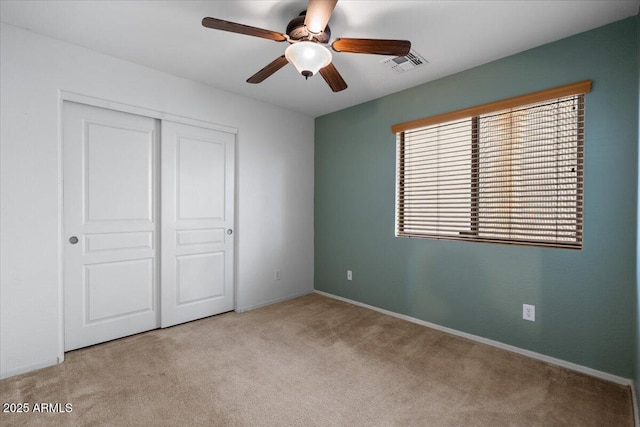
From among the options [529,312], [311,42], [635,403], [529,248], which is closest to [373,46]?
[311,42]

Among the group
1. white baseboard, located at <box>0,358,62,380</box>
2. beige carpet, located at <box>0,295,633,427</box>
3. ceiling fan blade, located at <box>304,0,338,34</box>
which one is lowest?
beige carpet, located at <box>0,295,633,427</box>

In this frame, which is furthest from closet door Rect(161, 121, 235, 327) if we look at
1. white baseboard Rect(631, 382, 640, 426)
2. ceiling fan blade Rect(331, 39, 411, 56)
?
white baseboard Rect(631, 382, 640, 426)

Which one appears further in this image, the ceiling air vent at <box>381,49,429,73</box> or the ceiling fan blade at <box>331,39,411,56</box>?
the ceiling air vent at <box>381,49,429,73</box>

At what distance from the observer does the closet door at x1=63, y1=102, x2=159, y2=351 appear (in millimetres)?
2471

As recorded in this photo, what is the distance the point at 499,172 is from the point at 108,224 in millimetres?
3393

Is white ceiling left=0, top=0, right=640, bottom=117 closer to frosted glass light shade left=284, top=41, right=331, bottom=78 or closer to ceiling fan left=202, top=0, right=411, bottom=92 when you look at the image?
ceiling fan left=202, top=0, right=411, bottom=92

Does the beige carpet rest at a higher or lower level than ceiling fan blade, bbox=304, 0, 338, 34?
lower

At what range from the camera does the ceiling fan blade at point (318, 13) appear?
4.90 ft

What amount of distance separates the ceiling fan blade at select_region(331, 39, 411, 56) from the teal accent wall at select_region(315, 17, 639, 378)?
4.31 ft

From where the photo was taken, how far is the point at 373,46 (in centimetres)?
179

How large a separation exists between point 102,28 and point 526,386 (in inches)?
151

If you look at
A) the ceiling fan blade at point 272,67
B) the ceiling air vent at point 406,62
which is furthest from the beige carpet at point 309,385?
the ceiling air vent at point 406,62

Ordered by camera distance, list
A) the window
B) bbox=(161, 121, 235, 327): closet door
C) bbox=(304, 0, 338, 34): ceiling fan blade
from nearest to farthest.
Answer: bbox=(304, 0, 338, 34): ceiling fan blade
the window
bbox=(161, 121, 235, 327): closet door

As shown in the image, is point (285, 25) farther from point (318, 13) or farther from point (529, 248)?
point (529, 248)
